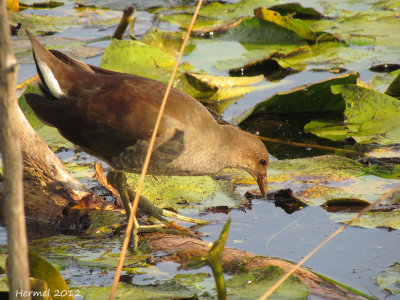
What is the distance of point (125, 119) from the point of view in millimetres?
3617

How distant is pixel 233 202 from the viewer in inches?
Result: 154

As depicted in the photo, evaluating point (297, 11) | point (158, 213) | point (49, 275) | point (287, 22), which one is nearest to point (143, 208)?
point (158, 213)

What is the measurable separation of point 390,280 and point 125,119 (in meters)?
1.75

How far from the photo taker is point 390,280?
2.87m

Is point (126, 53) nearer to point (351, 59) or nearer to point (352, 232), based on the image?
point (351, 59)

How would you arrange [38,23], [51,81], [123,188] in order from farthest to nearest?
[38,23] < [123,188] < [51,81]

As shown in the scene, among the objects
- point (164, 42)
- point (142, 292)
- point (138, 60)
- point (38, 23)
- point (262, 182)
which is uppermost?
point (38, 23)

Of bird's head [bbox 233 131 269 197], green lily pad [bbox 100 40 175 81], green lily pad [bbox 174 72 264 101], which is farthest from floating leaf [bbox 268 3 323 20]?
bird's head [bbox 233 131 269 197]

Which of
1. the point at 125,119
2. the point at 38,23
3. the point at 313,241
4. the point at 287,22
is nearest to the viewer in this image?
the point at 313,241

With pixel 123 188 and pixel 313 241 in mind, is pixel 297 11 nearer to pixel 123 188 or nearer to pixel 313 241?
pixel 123 188

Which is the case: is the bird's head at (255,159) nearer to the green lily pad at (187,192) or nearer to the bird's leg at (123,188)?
the green lily pad at (187,192)

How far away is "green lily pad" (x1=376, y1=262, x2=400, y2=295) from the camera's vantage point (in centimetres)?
279

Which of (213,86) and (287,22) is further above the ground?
(287,22)

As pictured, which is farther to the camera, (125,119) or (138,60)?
(138,60)
